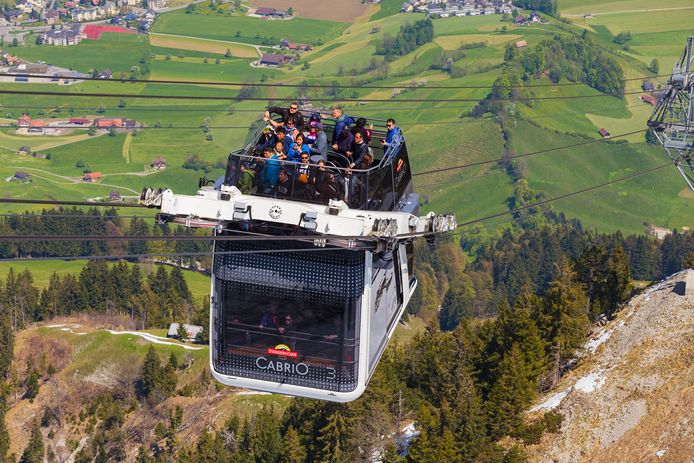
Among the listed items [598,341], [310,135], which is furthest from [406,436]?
[310,135]

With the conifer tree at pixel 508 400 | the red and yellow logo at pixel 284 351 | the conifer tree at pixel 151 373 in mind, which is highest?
the red and yellow logo at pixel 284 351

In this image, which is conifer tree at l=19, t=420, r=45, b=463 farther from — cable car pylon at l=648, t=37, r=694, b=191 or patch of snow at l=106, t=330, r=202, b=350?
cable car pylon at l=648, t=37, r=694, b=191

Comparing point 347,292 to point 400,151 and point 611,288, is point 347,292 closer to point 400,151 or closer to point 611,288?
point 400,151

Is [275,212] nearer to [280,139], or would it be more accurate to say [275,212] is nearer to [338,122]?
[280,139]

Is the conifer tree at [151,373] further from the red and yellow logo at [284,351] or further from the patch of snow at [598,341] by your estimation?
the red and yellow logo at [284,351]

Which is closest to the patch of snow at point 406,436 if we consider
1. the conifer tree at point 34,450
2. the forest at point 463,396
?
the forest at point 463,396
